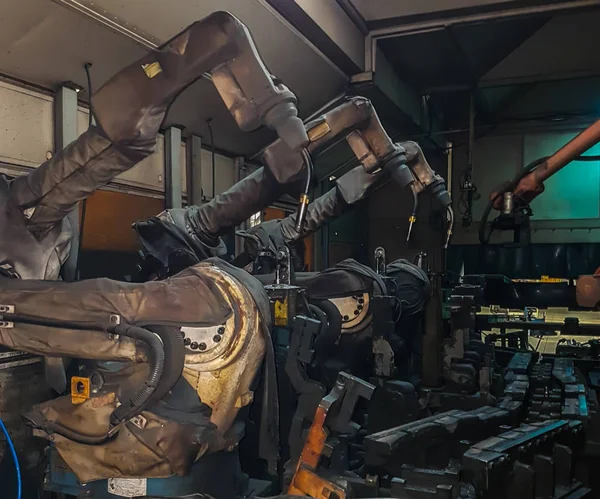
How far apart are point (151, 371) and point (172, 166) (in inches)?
97.2

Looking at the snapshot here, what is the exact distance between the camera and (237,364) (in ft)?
5.16

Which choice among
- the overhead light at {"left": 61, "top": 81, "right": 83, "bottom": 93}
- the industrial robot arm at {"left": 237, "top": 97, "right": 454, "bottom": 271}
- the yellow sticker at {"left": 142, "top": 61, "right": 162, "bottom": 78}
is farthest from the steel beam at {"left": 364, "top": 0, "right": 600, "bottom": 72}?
the yellow sticker at {"left": 142, "top": 61, "right": 162, "bottom": 78}

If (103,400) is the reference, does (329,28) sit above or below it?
Answer: above

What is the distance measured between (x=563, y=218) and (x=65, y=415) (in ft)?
19.2

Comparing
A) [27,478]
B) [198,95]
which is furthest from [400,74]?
[27,478]

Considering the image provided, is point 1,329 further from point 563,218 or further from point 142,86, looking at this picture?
point 563,218

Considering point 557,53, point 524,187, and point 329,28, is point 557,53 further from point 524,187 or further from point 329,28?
point 329,28

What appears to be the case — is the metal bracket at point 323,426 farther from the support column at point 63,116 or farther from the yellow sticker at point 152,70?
the support column at point 63,116

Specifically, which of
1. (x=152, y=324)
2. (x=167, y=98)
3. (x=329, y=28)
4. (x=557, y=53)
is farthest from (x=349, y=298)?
(x=557, y=53)

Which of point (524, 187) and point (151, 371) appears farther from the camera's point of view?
point (524, 187)

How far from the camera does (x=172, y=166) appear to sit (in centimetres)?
377

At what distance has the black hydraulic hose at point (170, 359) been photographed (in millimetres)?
1519

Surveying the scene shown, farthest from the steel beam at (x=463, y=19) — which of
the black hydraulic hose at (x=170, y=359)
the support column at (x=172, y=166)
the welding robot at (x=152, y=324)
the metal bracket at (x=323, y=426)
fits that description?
the black hydraulic hose at (x=170, y=359)

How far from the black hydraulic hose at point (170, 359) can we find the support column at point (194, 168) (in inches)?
101
